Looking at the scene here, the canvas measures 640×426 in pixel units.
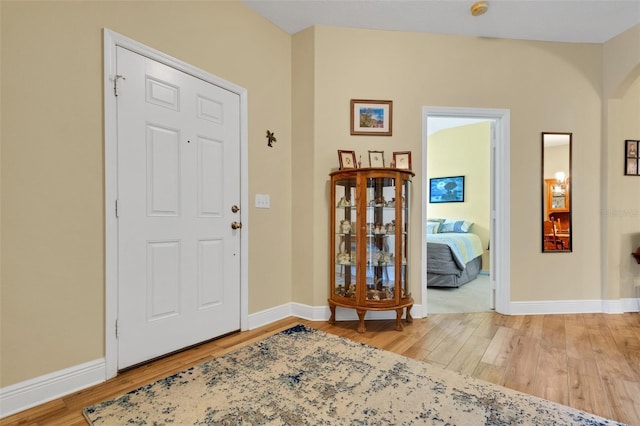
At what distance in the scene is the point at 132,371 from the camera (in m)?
1.94

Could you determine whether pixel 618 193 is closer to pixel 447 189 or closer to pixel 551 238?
pixel 551 238

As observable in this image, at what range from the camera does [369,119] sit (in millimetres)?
3016

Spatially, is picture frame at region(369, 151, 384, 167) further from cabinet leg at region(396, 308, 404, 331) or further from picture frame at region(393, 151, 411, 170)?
cabinet leg at region(396, 308, 404, 331)

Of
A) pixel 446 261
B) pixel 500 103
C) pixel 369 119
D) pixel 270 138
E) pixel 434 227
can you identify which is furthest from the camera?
pixel 434 227

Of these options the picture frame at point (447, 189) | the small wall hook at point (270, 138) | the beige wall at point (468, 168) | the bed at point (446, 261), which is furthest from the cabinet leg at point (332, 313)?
the picture frame at point (447, 189)

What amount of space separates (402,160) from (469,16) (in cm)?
143

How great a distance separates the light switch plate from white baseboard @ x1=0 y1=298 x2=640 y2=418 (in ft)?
3.21

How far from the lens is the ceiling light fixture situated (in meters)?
2.60

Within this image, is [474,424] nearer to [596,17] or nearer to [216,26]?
[216,26]

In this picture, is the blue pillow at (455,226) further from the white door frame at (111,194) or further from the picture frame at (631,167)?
the white door frame at (111,194)

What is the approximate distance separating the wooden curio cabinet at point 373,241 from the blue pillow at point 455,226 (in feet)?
11.1

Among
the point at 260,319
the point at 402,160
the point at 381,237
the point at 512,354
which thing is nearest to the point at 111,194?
the point at 260,319

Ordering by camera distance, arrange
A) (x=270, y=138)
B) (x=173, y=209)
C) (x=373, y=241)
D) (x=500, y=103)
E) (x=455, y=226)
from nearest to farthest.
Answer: (x=173, y=209) → (x=373, y=241) → (x=270, y=138) → (x=500, y=103) → (x=455, y=226)

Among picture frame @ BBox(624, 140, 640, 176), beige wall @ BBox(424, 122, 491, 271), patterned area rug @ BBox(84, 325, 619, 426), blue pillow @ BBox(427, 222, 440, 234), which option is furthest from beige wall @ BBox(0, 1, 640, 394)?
blue pillow @ BBox(427, 222, 440, 234)
